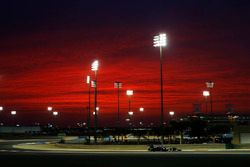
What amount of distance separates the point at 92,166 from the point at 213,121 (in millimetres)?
121510

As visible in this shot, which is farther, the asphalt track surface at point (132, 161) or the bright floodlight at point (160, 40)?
the bright floodlight at point (160, 40)

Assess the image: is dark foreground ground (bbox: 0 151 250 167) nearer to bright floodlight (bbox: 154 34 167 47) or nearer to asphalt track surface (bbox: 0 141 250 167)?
asphalt track surface (bbox: 0 141 250 167)

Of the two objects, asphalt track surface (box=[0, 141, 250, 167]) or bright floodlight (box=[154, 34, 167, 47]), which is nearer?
asphalt track surface (box=[0, 141, 250, 167])

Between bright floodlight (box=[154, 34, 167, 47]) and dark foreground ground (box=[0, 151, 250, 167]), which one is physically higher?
bright floodlight (box=[154, 34, 167, 47])

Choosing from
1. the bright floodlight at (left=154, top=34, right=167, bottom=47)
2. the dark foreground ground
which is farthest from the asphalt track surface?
the bright floodlight at (left=154, top=34, right=167, bottom=47)

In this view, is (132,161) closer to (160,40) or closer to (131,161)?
(131,161)

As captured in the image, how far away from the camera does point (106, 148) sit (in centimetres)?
6125

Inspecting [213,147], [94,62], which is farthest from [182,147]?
[94,62]

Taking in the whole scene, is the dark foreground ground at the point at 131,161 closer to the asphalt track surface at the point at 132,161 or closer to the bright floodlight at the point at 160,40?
the asphalt track surface at the point at 132,161

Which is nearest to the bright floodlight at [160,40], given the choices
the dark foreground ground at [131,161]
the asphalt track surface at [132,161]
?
the asphalt track surface at [132,161]

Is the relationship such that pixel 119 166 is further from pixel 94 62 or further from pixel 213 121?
pixel 213 121

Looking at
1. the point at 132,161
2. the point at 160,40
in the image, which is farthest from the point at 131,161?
the point at 160,40

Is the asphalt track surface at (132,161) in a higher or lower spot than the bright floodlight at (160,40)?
lower

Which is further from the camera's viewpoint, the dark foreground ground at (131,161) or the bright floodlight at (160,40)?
the bright floodlight at (160,40)
